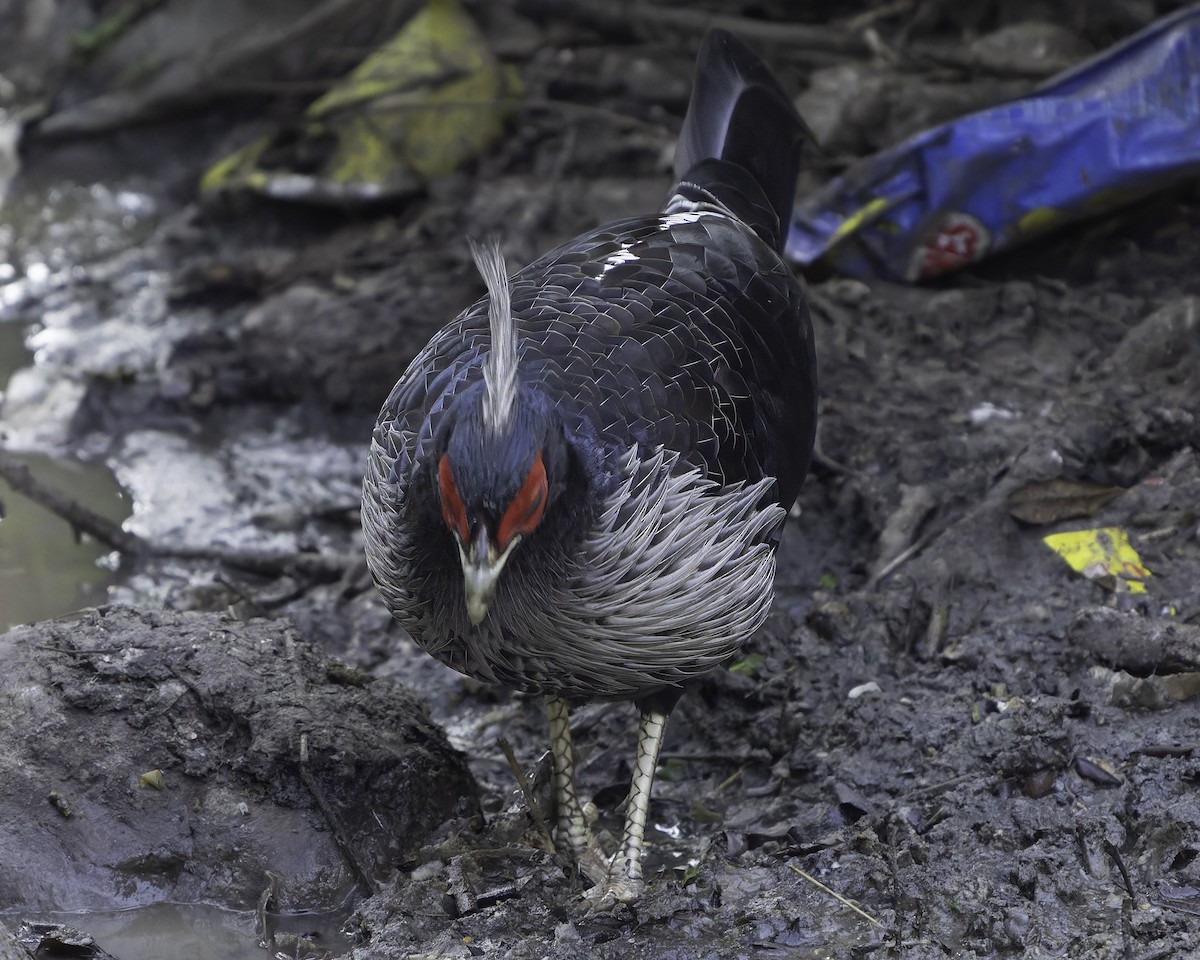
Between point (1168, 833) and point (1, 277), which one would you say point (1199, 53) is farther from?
point (1, 277)

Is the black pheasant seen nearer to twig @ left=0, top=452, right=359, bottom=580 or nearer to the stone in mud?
the stone in mud

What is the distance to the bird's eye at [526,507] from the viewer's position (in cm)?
298

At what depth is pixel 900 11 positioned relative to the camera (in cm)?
758

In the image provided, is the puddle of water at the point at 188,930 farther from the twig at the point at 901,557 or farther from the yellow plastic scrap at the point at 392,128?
the yellow plastic scrap at the point at 392,128

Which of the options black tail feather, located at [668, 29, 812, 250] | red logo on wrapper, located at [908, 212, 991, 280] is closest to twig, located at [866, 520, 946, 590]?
black tail feather, located at [668, 29, 812, 250]

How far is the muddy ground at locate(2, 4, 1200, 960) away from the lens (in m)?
3.41

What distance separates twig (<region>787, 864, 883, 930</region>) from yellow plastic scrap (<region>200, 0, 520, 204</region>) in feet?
16.2

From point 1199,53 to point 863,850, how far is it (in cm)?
406

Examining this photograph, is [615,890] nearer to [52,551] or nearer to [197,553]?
[197,553]

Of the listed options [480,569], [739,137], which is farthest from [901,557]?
[480,569]

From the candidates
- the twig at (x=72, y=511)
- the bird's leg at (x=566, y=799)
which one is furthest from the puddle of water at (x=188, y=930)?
the twig at (x=72, y=511)

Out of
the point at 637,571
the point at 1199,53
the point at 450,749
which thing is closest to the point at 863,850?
the point at 637,571

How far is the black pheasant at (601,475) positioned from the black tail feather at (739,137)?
0.38m

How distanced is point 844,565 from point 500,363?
7.69 feet
